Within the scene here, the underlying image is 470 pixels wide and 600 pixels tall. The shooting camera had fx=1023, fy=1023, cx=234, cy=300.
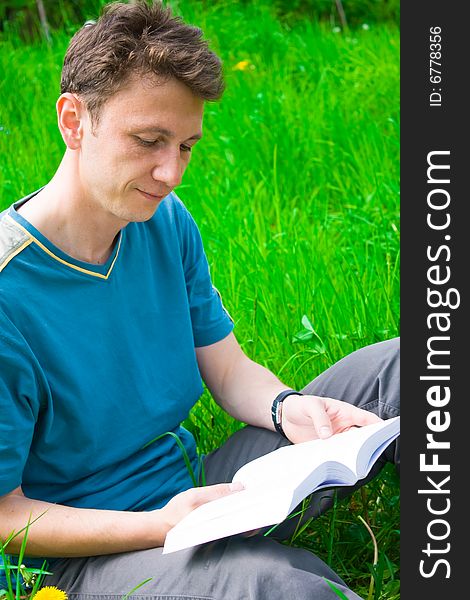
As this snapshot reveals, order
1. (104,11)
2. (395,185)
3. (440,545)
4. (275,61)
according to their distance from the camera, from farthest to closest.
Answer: (275,61), (395,185), (104,11), (440,545)

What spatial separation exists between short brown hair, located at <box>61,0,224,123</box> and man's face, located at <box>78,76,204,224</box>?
19 mm

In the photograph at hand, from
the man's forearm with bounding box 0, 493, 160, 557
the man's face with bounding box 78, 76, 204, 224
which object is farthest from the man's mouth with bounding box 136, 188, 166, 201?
the man's forearm with bounding box 0, 493, 160, 557

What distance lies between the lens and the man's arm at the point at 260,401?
180 cm

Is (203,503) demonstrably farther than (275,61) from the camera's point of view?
No

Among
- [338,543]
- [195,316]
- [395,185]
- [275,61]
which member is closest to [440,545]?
[338,543]

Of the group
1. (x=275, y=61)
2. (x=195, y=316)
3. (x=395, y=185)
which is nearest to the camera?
(x=195, y=316)

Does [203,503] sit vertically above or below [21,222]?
below

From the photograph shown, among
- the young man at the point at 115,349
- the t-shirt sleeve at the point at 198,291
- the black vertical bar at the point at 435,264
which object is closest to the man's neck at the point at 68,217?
the young man at the point at 115,349

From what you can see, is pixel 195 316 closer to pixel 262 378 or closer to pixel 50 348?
pixel 262 378

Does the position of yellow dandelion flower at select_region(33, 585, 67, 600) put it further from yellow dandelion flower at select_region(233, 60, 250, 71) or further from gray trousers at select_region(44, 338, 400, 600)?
yellow dandelion flower at select_region(233, 60, 250, 71)

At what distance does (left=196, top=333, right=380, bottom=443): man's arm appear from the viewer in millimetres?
1800

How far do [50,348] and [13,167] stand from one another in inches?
83.7

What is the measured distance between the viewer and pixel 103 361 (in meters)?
1.66

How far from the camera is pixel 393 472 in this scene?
204cm
